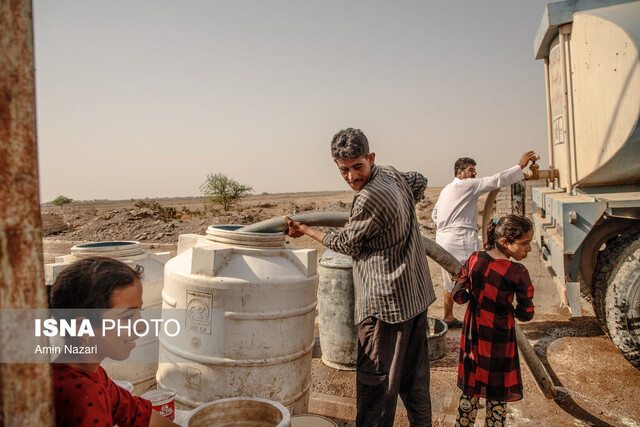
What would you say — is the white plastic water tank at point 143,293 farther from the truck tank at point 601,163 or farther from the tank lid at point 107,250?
the truck tank at point 601,163

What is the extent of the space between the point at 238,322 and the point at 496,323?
1.49 m

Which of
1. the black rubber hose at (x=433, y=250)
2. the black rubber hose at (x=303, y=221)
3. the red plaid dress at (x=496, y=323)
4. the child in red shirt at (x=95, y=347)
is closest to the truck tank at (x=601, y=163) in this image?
the black rubber hose at (x=433, y=250)

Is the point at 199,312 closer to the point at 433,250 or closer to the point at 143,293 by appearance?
the point at 143,293

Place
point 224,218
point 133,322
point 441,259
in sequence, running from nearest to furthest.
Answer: point 133,322, point 441,259, point 224,218

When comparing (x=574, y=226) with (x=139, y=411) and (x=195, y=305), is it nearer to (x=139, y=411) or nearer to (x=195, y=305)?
(x=195, y=305)

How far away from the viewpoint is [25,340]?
1.04m

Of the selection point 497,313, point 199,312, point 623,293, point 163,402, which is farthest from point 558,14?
point 163,402

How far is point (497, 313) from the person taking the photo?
2.63 m

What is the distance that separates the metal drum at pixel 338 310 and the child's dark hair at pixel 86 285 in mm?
2682

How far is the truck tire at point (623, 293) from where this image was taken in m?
3.64

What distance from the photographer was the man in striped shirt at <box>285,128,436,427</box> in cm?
228

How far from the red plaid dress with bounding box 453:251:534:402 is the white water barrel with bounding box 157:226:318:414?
3.30ft

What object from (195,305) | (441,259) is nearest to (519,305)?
(441,259)

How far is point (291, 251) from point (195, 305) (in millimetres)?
625
